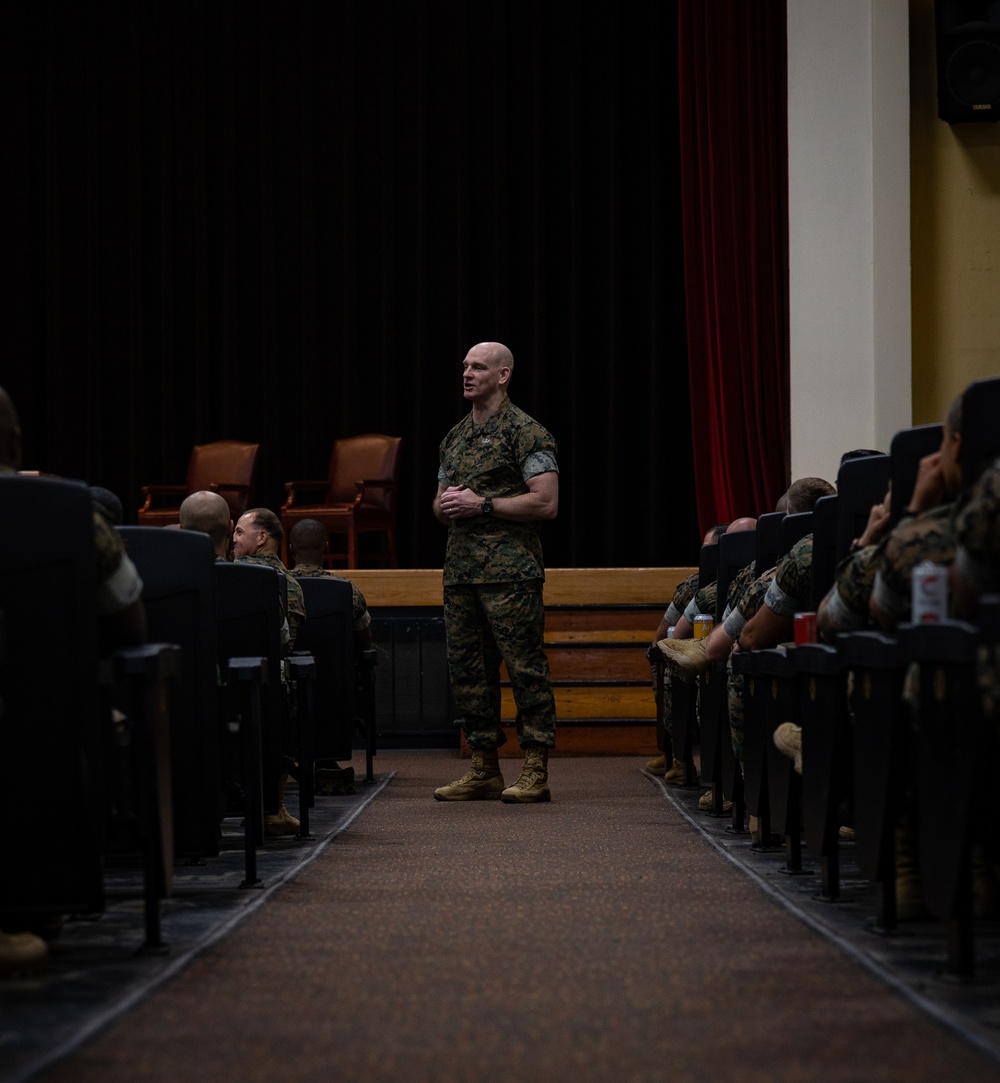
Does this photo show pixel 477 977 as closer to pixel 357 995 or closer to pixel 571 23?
pixel 357 995

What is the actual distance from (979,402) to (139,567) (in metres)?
1.59

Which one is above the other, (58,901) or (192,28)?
(192,28)

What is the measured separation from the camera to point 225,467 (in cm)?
885

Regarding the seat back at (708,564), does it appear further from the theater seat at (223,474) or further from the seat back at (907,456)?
the theater seat at (223,474)

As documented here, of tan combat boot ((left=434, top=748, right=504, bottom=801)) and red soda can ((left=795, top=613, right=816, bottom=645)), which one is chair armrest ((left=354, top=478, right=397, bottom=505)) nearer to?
tan combat boot ((left=434, top=748, right=504, bottom=801))

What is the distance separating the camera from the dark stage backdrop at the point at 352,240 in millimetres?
9719

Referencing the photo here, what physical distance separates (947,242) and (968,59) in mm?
877

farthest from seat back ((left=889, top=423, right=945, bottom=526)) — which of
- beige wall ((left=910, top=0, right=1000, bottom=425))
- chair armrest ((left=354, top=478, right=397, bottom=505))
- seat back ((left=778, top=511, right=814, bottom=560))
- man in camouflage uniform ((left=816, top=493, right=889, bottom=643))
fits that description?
chair armrest ((left=354, top=478, right=397, bottom=505))

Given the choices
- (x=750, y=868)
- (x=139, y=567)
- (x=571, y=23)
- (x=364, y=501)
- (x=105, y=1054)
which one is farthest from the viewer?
(x=571, y=23)

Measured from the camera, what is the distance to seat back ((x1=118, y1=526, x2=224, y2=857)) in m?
3.03

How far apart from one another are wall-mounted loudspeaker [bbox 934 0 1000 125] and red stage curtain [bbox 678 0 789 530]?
164 cm

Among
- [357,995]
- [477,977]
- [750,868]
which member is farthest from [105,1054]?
[750,868]


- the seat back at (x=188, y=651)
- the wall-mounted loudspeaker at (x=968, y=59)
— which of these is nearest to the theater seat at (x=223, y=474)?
the wall-mounted loudspeaker at (x=968, y=59)

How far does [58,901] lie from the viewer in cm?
233
